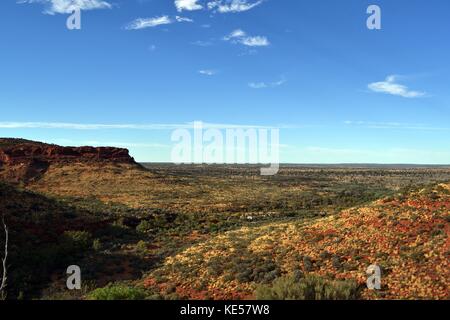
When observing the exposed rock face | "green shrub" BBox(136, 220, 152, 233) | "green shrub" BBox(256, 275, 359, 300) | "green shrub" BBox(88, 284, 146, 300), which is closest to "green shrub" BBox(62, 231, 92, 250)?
"green shrub" BBox(136, 220, 152, 233)

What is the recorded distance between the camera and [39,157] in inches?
3061

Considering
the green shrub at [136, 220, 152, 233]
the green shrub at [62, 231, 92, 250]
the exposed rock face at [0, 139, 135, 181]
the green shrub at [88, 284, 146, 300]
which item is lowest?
the green shrub at [136, 220, 152, 233]

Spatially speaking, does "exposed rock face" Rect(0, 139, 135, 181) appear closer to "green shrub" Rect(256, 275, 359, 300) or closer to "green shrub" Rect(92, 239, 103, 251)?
"green shrub" Rect(92, 239, 103, 251)

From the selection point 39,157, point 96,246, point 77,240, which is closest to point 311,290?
point 96,246

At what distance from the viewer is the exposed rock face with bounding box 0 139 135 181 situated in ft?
233

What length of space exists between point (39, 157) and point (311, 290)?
74544 mm

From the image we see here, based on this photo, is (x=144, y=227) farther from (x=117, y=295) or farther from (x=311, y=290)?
(x=311, y=290)

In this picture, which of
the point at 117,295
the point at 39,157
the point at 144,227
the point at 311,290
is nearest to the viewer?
the point at 311,290

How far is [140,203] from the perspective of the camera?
158 ft

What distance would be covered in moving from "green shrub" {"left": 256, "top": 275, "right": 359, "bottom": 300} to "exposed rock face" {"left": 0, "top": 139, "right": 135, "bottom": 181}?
2541 inches

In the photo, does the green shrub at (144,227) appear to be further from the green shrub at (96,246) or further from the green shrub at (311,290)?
the green shrub at (311,290)

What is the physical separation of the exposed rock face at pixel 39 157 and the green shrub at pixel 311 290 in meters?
64.5

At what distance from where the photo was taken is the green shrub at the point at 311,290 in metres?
12.6

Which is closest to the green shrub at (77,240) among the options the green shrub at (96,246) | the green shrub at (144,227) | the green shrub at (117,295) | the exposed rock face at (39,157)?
the green shrub at (96,246)
